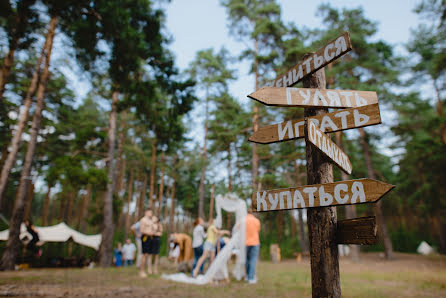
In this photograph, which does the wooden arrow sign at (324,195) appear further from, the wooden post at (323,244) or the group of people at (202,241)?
the group of people at (202,241)

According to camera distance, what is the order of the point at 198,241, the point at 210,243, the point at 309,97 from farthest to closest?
the point at 198,241, the point at 210,243, the point at 309,97

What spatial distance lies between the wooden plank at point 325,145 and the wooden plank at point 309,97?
1.31 feet

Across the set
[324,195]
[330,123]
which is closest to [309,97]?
[330,123]

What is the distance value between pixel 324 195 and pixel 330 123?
0.68 metres

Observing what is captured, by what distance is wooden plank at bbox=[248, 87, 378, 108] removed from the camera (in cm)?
245

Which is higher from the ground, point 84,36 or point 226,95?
point 226,95

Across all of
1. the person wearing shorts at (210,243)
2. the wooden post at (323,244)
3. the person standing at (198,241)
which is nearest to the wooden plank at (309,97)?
the wooden post at (323,244)

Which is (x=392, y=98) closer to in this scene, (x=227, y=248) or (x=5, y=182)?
(x=227, y=248)

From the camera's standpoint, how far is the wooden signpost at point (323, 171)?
79.1 inches

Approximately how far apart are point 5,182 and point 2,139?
11.5m

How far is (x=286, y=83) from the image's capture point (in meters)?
2.83

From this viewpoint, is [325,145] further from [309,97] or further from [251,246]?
[251,246]

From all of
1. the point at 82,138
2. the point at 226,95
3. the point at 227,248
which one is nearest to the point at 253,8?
the point at 226,95

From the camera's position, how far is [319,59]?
2.56m
